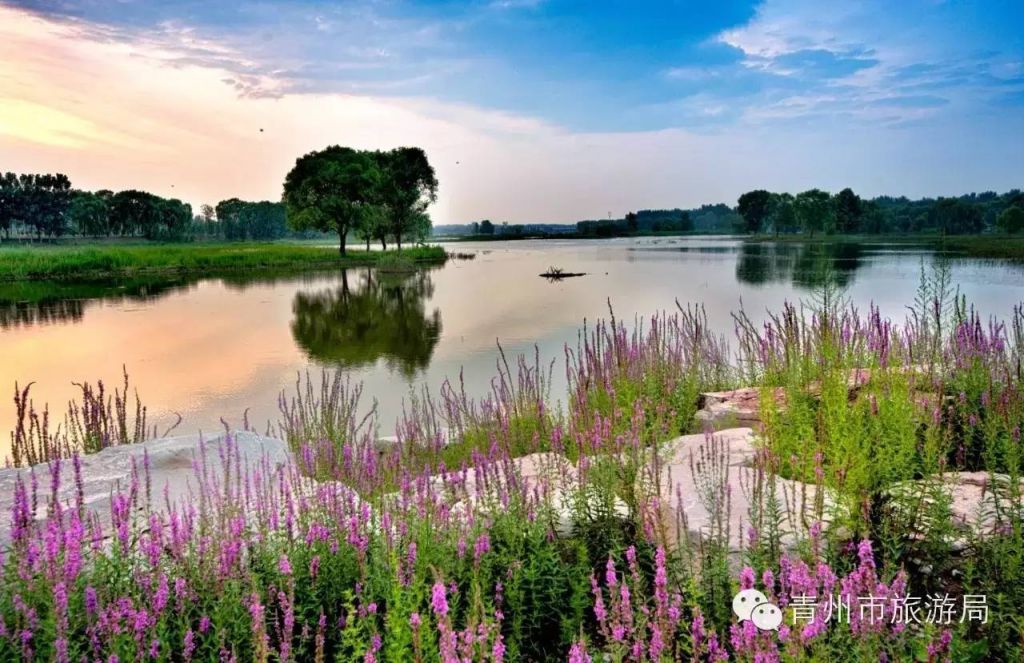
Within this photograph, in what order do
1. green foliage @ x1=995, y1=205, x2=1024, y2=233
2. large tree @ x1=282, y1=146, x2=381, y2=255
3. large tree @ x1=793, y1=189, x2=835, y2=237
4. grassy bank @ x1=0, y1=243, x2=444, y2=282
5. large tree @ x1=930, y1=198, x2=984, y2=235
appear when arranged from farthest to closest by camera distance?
large tree @ x1=793, y1=189, x2=835, y2=237, large tree @ x1=930, y1=198, x2=984, y2=235, green foliage @ x1=995, y1=205, x2=1024, y2=233, large tree @ x1=282, y1=146, x2=381, y2=255, grassy bank @ x1=0, y1=243, x2=444, y2=282

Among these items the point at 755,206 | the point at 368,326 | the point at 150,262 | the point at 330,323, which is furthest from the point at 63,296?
the point at 755,206

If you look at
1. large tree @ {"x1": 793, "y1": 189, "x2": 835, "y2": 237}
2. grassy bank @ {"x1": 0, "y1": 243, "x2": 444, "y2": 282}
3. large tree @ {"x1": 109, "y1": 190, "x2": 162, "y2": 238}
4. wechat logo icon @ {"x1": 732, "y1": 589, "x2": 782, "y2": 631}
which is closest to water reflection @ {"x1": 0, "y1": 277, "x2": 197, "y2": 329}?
grassy bank @ {"x1": 0, "y1": 243, "x2": 444, "y2": 282}

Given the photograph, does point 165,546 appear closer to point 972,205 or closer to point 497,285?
point 497,285

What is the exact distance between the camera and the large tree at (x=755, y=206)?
177375 millimetres

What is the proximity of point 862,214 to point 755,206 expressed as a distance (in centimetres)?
3259

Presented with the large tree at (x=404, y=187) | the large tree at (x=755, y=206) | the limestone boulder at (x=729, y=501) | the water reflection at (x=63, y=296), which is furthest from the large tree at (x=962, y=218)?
the limestone boulder at (x=729, y=501)

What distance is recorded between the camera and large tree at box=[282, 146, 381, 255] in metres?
70.9

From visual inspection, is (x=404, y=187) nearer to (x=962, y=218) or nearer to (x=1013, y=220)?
(x=1013, y=220)

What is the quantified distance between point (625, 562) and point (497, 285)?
145 feet

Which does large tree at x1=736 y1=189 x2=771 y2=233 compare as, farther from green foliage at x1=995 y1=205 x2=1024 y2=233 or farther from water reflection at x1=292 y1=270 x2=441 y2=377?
water reflection at x1=292 y1=270 x2=441 y2=377

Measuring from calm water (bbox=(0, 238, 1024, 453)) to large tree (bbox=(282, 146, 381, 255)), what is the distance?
18288mm

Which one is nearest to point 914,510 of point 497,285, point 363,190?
point 497,285

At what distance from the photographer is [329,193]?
72.1 meters

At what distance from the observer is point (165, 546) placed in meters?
4.29
